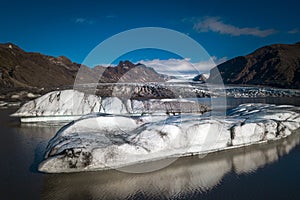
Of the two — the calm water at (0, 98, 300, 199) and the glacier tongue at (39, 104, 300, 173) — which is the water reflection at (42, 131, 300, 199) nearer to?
the calm water at (0, 98, 300, 199)

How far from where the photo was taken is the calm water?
6.04 meters

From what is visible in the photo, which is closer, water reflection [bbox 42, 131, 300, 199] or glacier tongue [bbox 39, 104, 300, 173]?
water reflection [bbox 42, 131, 300, 199]

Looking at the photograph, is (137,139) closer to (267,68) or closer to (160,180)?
(160,180)

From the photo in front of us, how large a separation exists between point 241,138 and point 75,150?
6787 millimetres

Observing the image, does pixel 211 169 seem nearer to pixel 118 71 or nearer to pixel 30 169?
pixel 30 169

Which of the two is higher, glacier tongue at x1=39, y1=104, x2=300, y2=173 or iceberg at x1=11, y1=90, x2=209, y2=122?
iceberg at x1=11, y1=90, x2=209, y2=122

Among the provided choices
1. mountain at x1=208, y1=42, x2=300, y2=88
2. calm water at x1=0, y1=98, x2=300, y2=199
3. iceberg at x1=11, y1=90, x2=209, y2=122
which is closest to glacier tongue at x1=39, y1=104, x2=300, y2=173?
calm water at x1=0, y1=98, x2=300, y2=199

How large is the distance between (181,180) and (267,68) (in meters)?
123

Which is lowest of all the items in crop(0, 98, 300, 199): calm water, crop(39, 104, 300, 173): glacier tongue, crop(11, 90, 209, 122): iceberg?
crop(0, 98, 300, 199): calm water

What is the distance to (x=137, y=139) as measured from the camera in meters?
8.42

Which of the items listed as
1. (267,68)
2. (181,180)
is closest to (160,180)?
(181,180)

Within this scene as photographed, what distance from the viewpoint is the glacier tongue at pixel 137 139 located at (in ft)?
24.6

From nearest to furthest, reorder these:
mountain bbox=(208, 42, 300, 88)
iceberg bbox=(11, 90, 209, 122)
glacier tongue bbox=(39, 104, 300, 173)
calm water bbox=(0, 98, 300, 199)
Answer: calm water bbox=(0, 98, 300, 199) < glacier tongue bbox=(39, 104, 300, 173) < iceberg bbox=(11, 90, 209, 122) < mountain bbox=(208, 42, 300, 88)

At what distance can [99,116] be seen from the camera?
10.3 metres
